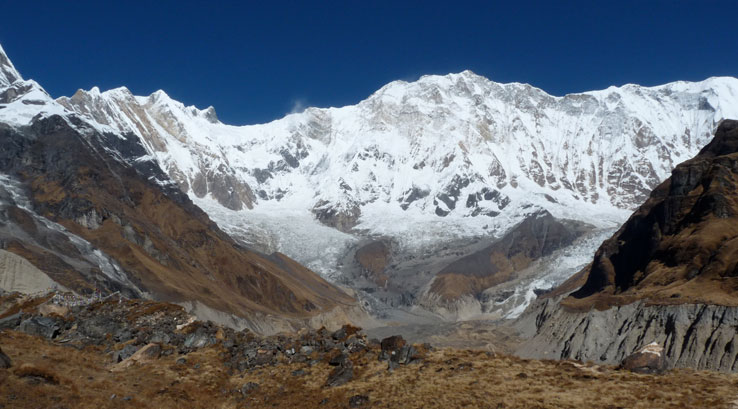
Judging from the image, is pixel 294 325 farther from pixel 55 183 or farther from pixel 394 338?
pixel 394 338

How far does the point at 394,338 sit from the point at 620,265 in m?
125

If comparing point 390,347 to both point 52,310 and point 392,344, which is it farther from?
point 52,310

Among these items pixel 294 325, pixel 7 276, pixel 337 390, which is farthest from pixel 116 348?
pixel 294 325

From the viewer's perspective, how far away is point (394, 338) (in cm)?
3750

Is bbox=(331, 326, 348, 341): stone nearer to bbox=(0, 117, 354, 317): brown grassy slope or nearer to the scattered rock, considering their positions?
the scattered rock

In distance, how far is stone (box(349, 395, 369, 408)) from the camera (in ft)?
98.2

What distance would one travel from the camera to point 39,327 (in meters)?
40.6

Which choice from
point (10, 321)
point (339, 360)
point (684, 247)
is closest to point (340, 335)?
point (339, 360)

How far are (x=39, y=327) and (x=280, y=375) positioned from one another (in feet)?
54.2

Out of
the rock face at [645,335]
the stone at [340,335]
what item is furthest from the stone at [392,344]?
the rock face at [645,335]

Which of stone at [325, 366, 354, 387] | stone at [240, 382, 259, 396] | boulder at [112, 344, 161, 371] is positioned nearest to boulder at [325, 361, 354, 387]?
stone at [325, 366, 354, 387]

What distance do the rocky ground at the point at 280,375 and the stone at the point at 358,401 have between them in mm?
46

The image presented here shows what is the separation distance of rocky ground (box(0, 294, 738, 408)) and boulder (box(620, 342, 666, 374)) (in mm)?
642

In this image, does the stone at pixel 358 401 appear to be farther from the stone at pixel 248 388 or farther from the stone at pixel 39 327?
the stone at pixel 39 327
